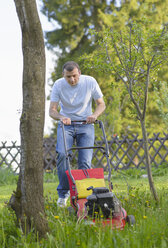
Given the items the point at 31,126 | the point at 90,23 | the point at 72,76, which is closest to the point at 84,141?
the point at 72,76

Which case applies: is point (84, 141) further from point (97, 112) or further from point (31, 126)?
point (31, 126)

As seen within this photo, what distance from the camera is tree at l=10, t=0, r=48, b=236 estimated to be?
8.11ft

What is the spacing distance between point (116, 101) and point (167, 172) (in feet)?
16.1

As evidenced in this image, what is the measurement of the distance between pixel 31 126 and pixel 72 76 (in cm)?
141

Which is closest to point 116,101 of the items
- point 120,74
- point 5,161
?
point 5,161

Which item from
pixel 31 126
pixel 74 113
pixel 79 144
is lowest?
pixel 79 144

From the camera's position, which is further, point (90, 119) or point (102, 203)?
point (90, 119)

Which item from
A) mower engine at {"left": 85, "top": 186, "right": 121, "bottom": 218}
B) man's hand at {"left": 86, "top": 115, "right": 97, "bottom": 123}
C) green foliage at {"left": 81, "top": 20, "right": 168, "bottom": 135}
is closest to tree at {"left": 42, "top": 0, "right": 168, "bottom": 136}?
green foliage at {"left": 81, "top": 20, "right": 168, "bottom": 135}

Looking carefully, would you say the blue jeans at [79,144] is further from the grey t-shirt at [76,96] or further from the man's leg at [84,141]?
the grey t-shirt at [76,96]

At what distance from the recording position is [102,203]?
9.11 ft

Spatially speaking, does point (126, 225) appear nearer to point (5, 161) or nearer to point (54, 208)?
point (54, 208)

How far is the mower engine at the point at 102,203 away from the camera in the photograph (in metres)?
2.77

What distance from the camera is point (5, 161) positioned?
10.4 metres

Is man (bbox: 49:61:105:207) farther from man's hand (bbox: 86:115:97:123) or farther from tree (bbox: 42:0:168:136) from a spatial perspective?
tree (bbox: 42:0:168:136)
